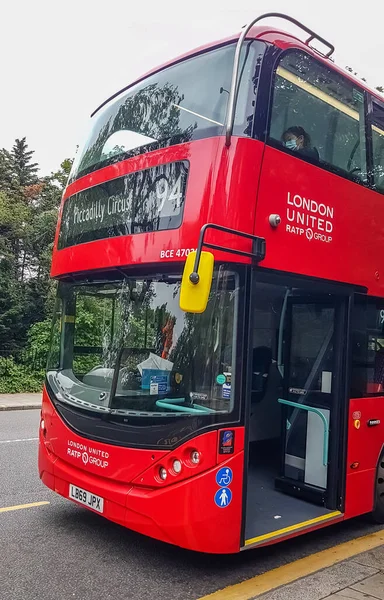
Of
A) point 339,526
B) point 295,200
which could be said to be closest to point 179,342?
point 295,200

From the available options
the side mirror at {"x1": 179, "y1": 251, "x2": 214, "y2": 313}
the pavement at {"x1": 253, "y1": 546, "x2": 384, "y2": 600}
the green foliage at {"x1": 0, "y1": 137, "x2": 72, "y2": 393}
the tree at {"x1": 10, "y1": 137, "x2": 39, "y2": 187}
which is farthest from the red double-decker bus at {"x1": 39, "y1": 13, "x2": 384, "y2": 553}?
the tree at {"x1": 10, "y1": 137, "x2": 39, "y2": 187}

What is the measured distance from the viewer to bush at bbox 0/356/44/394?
1731 cm

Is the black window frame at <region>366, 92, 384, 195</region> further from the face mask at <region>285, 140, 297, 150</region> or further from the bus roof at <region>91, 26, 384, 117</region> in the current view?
the face mask at <region>285, 140, 297, 150</region>

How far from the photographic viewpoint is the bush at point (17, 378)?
17312mm

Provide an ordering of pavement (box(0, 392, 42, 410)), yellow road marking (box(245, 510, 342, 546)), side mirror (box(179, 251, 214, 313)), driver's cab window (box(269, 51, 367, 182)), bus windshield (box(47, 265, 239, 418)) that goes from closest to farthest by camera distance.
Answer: side mirror (box(179, 251, 214, 313)) → bus windshield (box(47, 265, 239, 418)) → yellow road marking (box(245, 510, 342, 546)) → driver's cab window (box(269, 51, 367, 182)) → pavement (box(0, 392, 42, 410))

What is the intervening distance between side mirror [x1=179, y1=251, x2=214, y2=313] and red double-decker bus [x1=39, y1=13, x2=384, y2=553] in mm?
11

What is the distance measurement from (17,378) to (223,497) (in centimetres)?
1482

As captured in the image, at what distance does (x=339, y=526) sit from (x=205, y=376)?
8.88 ft

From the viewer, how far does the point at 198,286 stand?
3.81 metres

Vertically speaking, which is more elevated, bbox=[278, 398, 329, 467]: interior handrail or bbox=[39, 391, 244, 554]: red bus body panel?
bbox=[278, 398, 329, 467]: interior handrail

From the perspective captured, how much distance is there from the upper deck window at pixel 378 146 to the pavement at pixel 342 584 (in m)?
3.58

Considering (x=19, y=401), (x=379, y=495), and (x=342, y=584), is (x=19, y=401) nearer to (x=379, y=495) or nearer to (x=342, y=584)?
(x=379, y=495)

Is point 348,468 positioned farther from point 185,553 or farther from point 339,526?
point 185,553

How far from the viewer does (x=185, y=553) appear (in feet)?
15.5
